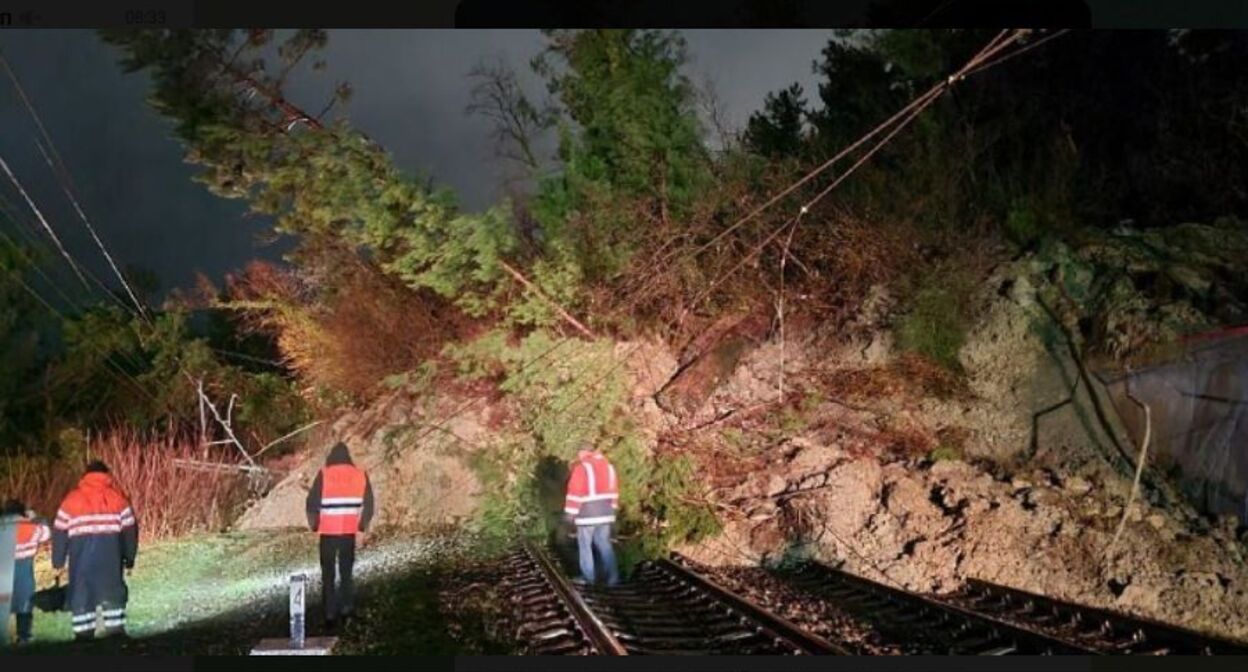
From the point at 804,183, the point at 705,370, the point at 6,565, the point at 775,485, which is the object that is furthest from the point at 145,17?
the point at 775,485

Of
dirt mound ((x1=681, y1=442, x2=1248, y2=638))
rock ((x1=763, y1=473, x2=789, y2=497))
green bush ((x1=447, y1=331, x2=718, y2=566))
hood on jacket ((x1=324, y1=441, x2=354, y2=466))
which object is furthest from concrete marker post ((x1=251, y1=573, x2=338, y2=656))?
rock ((x1=763, y1=473, x2=789, y2=497))

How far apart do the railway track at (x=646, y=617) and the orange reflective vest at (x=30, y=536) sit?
217cm

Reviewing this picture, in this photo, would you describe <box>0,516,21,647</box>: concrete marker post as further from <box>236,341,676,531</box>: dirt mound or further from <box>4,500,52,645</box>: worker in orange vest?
<box>236,341,676,531</box>: dirt mound

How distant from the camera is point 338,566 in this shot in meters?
4.85

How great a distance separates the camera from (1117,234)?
23.5ft

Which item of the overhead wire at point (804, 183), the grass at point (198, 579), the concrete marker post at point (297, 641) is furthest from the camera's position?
the overhead wire at point (804, 183)

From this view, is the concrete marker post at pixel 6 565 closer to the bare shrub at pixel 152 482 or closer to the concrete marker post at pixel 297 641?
the bare shrub at pixel 152 482

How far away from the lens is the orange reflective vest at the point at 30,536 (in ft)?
15.3

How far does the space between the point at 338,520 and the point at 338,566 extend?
216 mm

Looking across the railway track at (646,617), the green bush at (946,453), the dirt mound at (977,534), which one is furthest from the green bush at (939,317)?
the railway track at (646,617)

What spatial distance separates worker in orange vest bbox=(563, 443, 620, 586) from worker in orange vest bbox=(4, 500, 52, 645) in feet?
8.10

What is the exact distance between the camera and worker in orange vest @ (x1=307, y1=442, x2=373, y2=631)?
482 centimetres

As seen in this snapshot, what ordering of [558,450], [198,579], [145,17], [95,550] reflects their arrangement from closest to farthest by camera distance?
[145,17] → [95,550] → [198,579] → [558,450]

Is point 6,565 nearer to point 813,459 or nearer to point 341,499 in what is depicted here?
point 341,499
